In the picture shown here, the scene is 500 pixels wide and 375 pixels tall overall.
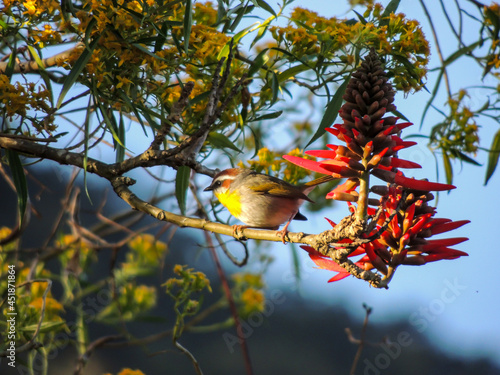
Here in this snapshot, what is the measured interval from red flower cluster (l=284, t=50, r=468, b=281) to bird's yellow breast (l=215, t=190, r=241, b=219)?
0.68 meters

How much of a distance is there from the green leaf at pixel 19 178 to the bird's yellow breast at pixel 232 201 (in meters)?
0.56

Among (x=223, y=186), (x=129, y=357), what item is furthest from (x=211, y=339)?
(x=223, y=186)

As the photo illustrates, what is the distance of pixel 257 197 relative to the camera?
57.6 inches

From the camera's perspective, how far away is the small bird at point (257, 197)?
1.43m

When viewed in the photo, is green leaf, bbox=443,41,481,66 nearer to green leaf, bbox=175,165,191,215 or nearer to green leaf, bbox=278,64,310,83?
green leaf, bbox=278,64,310,83

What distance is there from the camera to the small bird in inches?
56.4

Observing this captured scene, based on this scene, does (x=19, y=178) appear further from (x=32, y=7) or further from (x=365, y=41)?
(x=365, y=41)

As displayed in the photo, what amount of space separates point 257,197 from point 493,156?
0.86 metres

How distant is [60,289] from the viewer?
8.08 ft

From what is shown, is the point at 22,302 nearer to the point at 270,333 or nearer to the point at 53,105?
the point at 53,105

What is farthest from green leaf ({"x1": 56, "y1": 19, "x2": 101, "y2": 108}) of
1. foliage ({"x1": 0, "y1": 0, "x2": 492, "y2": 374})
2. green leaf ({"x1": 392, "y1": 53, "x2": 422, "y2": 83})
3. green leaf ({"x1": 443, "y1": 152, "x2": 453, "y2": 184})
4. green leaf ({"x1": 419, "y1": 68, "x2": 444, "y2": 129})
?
green leaf ({"x1": 443, "y1": 152, "x2": 453, "y2": 184})

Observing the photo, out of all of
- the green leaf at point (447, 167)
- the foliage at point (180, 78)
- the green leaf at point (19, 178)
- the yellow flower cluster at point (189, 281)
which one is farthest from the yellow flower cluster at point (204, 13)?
the green leaf at point (447, 167)

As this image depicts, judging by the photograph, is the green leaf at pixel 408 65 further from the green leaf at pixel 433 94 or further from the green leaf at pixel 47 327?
the green leaf at pixel 47 327

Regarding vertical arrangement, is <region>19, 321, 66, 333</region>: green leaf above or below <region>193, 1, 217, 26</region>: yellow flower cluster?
below
